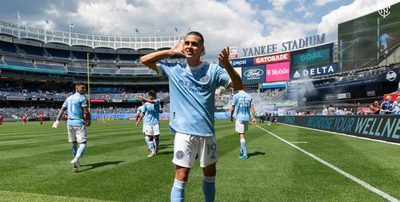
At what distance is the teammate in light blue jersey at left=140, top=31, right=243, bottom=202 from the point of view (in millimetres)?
4062

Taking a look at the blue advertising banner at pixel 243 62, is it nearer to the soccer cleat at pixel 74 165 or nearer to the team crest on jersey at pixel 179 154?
the soccer cleat at pixel 74 165

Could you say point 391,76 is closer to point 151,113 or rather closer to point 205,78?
point 151,113

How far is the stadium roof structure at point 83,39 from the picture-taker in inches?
3396

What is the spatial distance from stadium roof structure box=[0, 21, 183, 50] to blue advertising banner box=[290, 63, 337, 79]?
34.1 metres

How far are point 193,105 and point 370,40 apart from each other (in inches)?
1974

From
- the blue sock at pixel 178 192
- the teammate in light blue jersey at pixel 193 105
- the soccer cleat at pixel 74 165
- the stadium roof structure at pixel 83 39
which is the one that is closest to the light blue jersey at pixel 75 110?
the soccer cleat at pixel 74 165

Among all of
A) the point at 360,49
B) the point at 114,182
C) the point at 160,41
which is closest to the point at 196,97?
the point at 114,182

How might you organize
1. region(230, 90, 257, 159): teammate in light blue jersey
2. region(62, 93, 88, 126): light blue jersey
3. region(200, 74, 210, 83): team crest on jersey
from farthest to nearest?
region(230, 90, 257, 159): teammate in light blue jersey → region(62, 93, 88, 126): light blue jersey → region(200, 74, 210, 83): team crest on jersey

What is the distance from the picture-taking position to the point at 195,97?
4.20 meters

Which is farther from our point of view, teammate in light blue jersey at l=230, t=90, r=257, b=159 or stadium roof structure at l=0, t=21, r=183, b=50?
stadium roof structure at l=0, t=21, r=183, b=50

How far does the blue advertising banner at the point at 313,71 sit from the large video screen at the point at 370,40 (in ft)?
16.3

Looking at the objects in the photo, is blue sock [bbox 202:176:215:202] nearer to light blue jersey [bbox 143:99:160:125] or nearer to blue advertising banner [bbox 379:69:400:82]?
light blue jersey [bbox 143:99:160:125]

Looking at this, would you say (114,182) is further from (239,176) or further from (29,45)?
(29,45)

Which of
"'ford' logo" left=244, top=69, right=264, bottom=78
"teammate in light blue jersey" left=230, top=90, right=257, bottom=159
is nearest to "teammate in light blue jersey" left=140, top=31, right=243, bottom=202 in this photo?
"teammate in light blue jersey" left=230, top=90, right=257, bottom=159
